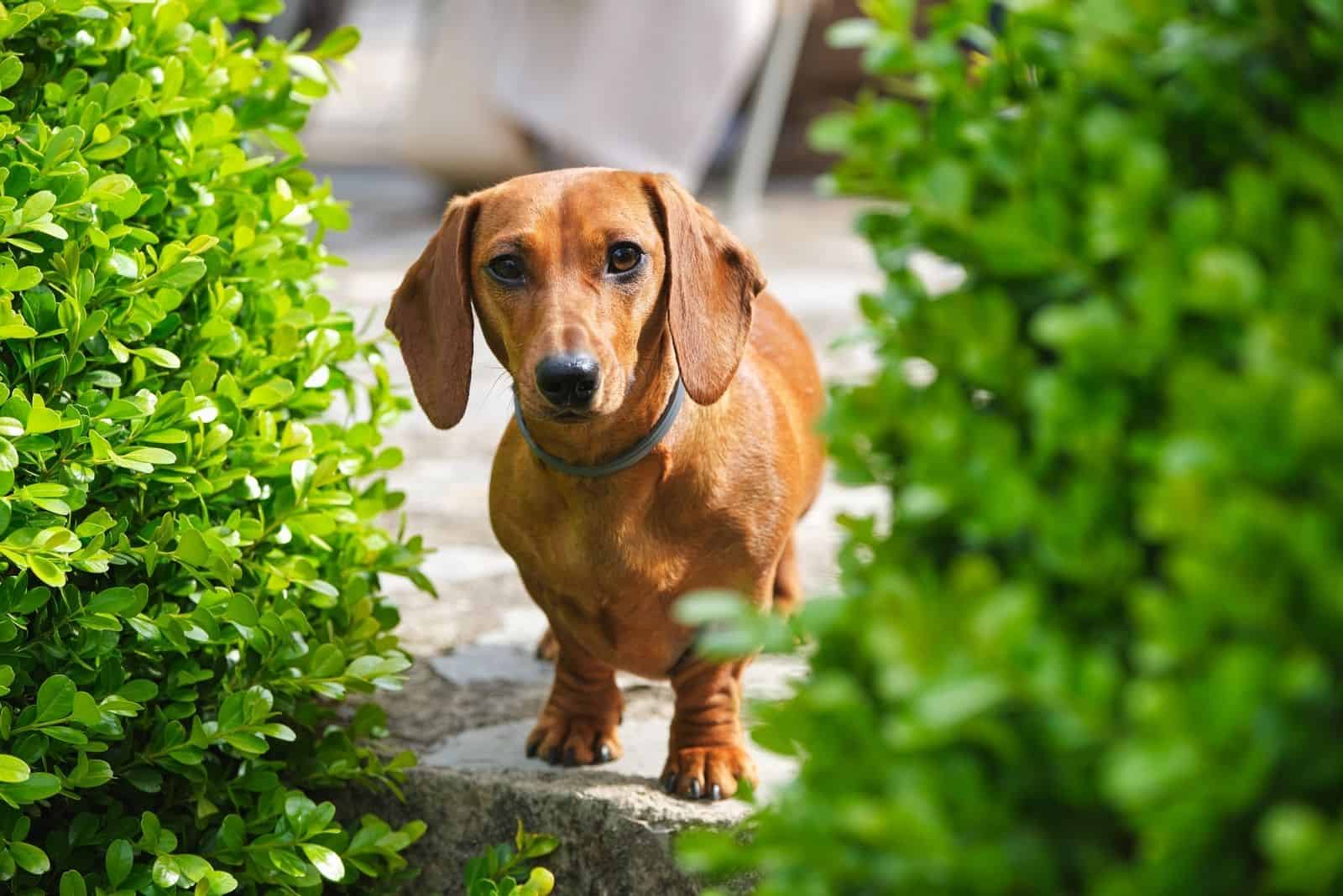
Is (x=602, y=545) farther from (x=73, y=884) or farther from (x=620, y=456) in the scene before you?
(x=73, y=884)

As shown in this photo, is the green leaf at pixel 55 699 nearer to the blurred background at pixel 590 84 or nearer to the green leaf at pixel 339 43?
the green leaf at pixel 339 43

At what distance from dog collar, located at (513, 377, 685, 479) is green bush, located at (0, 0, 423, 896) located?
293 millimetres

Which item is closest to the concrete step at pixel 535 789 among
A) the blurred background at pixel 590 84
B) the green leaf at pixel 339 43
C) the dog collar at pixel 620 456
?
the dog collar at pixel 620 456

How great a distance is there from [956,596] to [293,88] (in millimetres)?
1723

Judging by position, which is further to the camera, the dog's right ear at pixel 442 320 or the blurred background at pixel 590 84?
the blurred background at pixel 590 84

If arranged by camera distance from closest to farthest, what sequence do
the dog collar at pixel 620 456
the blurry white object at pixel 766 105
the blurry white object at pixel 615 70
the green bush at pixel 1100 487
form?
1. the green bush at pixel 1100 487
2. the dog collar at pixel 620 456
3. the blurry white object at pixel 615 70
4. the blurry white object at pixel 766 105

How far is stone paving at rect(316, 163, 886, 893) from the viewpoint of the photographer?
2.35m

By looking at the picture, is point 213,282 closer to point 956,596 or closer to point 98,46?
point 98,46

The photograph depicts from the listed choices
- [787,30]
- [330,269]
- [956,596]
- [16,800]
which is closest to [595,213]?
[16,800]

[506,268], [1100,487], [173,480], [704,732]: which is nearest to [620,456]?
[506,268]

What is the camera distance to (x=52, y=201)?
6.13 ft

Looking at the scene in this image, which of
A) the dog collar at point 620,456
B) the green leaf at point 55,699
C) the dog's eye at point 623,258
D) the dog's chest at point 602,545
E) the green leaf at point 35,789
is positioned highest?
the dog's eye at point 623,258

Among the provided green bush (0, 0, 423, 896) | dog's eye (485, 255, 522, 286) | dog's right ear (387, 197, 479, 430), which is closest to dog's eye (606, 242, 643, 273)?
dog's eye (485, 255, 522, 286)

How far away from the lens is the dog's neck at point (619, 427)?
227 cm
